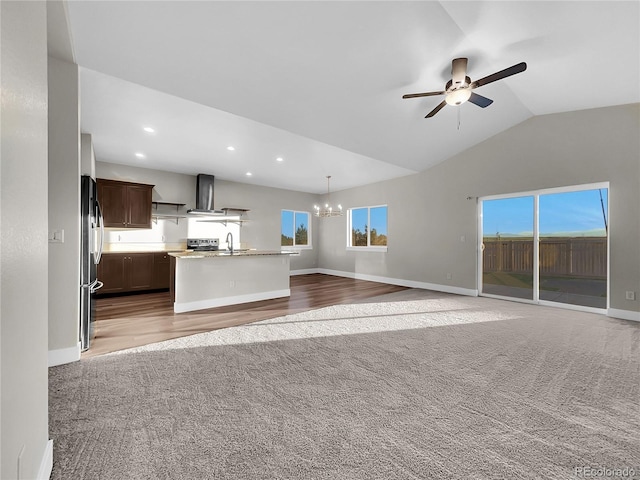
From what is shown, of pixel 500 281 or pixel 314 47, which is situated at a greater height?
pixel 314 47

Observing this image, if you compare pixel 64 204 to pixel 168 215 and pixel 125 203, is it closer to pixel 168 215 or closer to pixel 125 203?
pixel 125 203

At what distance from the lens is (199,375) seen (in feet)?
7.83

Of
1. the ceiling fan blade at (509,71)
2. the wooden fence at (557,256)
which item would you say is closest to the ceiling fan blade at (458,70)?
the ceiling fan blade at (509,71)

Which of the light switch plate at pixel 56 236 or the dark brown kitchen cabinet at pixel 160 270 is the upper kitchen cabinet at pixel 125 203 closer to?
the dark brown kitchen cabinet at pixel 160 270

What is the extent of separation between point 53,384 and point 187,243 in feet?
15.9

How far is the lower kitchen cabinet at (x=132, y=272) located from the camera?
217 inches

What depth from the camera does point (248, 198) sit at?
7992mm

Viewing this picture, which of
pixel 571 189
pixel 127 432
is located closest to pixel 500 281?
pixel 571 189

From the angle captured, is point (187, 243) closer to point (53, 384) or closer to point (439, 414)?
point (53, 384)

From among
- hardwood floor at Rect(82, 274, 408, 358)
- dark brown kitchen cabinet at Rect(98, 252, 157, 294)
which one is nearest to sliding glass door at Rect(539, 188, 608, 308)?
hardwood floor at Rect(82, 274, 408, 358)

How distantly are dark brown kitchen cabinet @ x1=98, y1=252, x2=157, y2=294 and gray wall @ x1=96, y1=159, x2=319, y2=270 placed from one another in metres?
0.73

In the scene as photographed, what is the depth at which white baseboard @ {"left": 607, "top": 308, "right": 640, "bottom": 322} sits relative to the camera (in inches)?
164

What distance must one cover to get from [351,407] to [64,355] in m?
2.71

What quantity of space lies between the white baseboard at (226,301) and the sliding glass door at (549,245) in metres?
4.28
